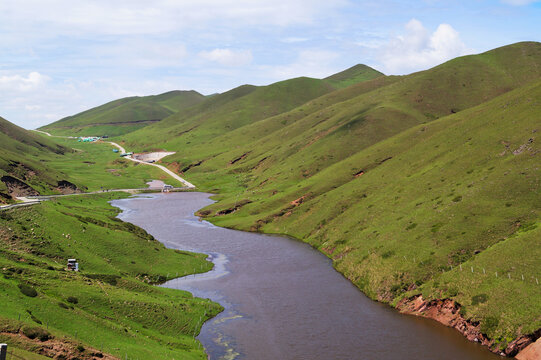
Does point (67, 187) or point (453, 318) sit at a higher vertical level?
point (67, 187)

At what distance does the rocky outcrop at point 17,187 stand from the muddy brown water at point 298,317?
226 ft

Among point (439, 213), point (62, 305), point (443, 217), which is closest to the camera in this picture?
point (62, 305)

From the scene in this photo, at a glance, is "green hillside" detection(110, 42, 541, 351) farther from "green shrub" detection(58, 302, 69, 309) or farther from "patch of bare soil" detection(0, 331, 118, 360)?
"green shrub" detection(58, 302, 69, 309)

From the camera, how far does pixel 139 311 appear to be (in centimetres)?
6312

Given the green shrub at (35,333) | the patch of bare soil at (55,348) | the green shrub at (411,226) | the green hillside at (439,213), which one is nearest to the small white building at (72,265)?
the green shrub at (35,333)

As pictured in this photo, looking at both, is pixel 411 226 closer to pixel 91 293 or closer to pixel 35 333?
pixel 91 293

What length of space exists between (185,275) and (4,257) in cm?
3451

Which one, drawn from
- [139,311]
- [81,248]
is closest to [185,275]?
[81,248]

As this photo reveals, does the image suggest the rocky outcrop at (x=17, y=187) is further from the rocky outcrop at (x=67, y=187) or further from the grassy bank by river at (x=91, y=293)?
the grassy bank by river at (x=91, y=293)

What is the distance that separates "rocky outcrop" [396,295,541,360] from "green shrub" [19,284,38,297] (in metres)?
49.2

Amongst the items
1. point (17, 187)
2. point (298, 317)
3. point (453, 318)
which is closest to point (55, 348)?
point (298, 317)

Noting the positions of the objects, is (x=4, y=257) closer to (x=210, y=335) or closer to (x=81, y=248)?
(x=81, y=248)

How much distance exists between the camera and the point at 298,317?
68938 millimetres

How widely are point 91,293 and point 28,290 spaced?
1032cm
